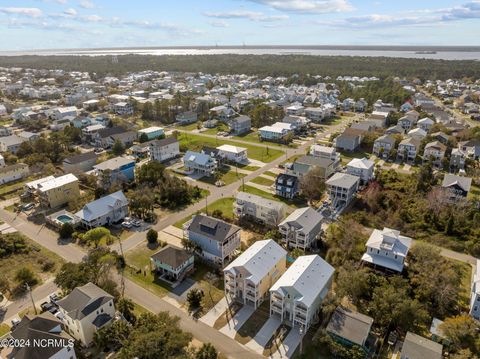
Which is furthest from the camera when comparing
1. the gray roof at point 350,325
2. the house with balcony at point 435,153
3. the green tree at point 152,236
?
the house with balcony at point 435,153

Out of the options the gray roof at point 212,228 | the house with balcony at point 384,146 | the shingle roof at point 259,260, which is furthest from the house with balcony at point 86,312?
the house with balcony at point 384,146

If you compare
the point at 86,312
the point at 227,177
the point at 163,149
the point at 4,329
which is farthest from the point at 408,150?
the point at 4,329

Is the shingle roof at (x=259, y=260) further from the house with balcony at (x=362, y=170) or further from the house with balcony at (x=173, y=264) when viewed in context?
the house with balcony at (x=362, y=170)

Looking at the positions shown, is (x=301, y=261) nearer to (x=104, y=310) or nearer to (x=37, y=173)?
(x=104, y=310)

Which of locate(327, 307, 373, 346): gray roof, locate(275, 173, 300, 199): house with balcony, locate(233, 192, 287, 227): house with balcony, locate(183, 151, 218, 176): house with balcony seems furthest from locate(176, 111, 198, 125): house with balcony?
locate(327, 307, 373, 346): gray roof

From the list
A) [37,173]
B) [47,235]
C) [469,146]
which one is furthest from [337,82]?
[47,235]

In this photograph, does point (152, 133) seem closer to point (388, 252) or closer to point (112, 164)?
point (112, 164)
